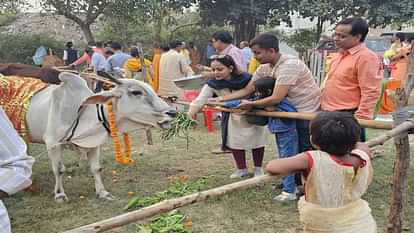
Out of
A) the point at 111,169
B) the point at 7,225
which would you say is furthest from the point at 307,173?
the point at 111,169

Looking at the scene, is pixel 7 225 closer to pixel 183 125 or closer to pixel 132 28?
pixel 183 125

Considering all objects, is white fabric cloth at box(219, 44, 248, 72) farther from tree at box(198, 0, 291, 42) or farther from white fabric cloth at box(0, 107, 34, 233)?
tree at box(198, 0, 291, 42)

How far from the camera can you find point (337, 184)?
94.9 inches

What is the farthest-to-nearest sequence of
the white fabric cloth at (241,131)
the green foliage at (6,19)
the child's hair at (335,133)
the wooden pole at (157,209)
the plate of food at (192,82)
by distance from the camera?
the green foliage at (6,19), the plate of food at (192,82), the white fabric cloth at (241,131), the child's hair at (335,133), the wooden pole at (157,209)

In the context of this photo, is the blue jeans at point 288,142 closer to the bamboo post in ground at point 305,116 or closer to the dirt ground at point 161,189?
the bamboo post in ground at point 305,116

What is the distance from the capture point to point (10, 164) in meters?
1.78

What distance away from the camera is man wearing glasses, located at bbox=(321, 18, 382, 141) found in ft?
13.4

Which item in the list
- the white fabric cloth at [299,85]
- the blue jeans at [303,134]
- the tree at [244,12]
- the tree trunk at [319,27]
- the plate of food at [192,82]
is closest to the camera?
the white fabric cloth at [299,85]

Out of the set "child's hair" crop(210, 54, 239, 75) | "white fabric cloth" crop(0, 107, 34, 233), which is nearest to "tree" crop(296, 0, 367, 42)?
"child's hair" crop(210, 54, 239, 75)

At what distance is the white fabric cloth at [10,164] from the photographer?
1753 mm

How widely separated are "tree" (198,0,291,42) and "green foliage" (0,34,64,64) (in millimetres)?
7338

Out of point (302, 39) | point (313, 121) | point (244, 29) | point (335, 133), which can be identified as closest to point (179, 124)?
point (313, 121)

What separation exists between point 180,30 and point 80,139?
757 inches

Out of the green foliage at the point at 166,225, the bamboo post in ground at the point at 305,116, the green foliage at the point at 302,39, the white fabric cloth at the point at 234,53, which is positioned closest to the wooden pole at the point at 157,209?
the bamboo post in ground at the point at 305,116
